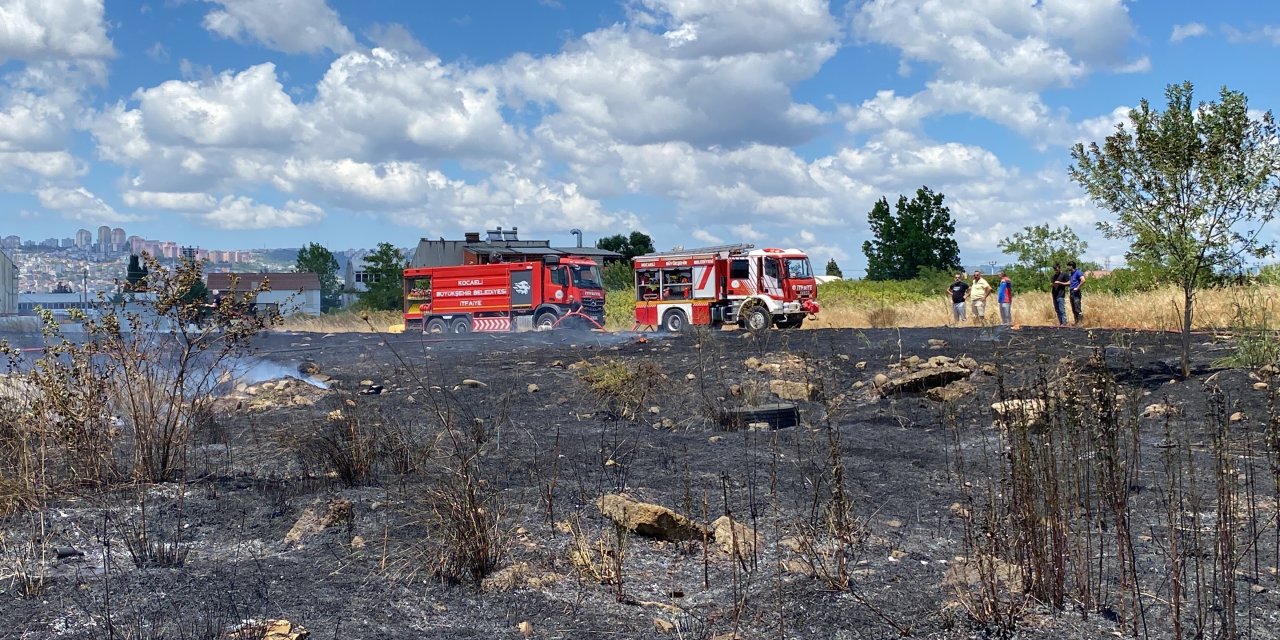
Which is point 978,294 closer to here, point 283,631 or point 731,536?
point 731,536

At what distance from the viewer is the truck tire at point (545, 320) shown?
30641 mm

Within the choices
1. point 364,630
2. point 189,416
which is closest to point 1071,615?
point 364,630

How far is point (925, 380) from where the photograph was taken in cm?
1239

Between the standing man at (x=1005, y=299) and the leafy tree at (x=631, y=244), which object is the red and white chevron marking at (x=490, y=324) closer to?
the standing man at (x=1005, y=299)

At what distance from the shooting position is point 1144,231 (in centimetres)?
1270

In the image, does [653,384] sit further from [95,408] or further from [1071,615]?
[1071,615]

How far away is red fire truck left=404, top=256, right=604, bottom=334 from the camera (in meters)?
30.6

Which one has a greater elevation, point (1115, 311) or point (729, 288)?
point (729, 288)

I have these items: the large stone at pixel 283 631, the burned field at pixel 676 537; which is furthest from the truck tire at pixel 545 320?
the large stone at pixel 283 631

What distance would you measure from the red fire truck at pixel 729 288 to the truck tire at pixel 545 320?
3.04m

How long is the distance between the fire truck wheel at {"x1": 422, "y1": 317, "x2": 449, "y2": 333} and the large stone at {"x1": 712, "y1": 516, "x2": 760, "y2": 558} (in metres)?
28.2

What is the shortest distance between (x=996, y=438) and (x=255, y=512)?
6341 mm

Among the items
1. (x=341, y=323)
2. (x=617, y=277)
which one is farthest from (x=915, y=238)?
(x=341, y=323)

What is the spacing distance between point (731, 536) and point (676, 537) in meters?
0.34
